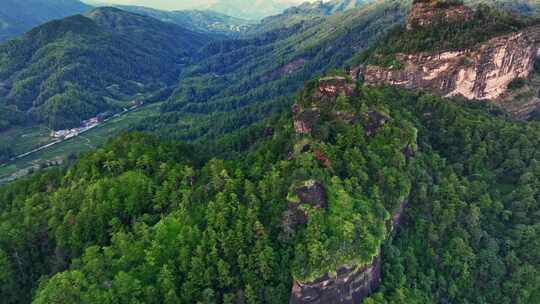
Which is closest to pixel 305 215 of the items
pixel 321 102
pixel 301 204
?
pixel 301 204

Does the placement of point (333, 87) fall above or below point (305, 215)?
above

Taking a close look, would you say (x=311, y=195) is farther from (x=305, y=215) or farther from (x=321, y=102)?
(x=321, y=102)

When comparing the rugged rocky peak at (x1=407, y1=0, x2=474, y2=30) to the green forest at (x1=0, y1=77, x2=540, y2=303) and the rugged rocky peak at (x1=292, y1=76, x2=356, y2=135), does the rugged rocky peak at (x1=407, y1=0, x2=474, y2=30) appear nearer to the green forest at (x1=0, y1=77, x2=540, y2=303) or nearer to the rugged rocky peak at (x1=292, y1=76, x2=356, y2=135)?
the green forest at (x1=0, y1=77, x2=540, y2=303)

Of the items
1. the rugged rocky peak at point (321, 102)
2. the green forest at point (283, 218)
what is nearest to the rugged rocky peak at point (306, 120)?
the rugged rocky peak at point (321, 102)

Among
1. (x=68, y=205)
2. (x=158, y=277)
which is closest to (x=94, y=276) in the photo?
(x=158, y=277)

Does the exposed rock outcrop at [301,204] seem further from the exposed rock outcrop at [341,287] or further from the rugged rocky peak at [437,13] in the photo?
the rugged rocky peak at [437,13]

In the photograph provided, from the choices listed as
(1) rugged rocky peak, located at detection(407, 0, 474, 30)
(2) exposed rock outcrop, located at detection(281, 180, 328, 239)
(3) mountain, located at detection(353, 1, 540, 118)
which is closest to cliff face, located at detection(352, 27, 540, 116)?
(3) mountain, located at detection(353, 1, 540, 118)
